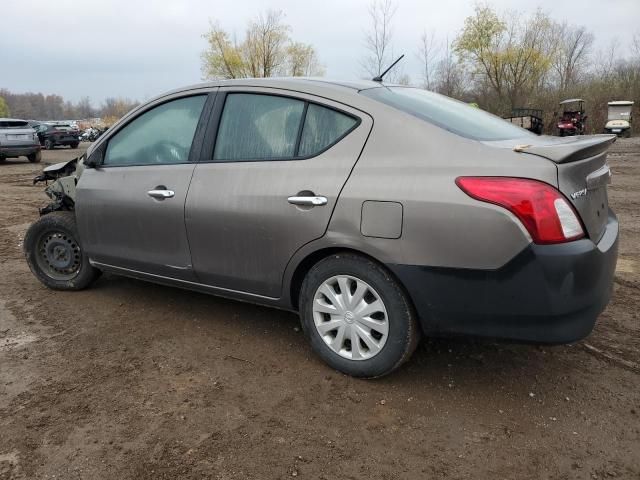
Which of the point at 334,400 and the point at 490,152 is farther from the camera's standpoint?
the point at 334,400

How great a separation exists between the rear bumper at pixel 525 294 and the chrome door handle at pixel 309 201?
524 mm

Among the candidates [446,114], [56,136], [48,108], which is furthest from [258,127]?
[48,108]

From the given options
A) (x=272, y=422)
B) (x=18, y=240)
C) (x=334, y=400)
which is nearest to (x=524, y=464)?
(x=334, y=400)

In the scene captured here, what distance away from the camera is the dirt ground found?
7.50 ft

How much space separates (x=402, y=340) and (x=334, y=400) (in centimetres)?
47

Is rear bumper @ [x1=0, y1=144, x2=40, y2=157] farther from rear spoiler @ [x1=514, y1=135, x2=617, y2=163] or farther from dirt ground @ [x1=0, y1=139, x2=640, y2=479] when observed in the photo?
rear spoiler @ [x1=514, y1=135, x2=617, y2=163]

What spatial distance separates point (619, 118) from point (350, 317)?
101 ft

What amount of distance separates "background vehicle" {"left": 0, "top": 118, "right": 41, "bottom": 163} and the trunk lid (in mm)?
18789

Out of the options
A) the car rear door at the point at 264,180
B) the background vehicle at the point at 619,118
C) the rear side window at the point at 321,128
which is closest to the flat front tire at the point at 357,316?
the car rear door at the point at 264,180

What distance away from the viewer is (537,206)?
2.32 meters

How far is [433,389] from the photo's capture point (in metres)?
2.87

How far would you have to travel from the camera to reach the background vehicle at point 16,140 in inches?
685

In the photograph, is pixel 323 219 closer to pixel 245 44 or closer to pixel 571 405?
pixel 571 405

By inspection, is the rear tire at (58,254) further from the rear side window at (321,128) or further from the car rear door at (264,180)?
the rear side window at (321,128)
